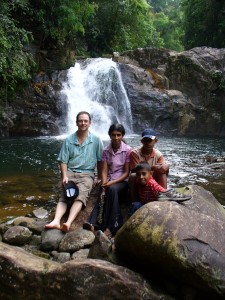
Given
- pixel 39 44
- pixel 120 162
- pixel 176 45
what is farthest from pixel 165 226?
pixel 176 45

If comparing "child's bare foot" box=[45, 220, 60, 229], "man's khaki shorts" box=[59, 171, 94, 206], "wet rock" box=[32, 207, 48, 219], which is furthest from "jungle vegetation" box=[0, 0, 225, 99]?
"child's bare foot" box=[45, 220, 60, 229]

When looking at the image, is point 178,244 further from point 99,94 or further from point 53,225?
point 99,94

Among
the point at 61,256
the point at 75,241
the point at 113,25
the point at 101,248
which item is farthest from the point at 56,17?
the point at 101,248

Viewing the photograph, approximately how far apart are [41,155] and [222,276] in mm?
8771

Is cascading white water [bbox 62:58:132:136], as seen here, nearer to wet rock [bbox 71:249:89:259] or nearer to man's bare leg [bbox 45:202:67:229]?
man's bare leg [bbox 45:202:67:229]

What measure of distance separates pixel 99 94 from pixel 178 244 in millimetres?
16142

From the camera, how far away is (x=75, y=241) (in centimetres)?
391

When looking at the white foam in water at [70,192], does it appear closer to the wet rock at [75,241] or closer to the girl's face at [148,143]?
the wet rock at [75,241]

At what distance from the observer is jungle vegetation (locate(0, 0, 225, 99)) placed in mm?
12172

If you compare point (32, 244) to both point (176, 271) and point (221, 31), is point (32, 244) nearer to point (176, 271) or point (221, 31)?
point (176, 271)

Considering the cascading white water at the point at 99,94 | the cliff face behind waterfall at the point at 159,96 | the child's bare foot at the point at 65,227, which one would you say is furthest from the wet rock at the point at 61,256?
the cascading white water at the point at 99,94

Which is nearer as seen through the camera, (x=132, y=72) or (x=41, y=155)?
(x=41, y=155)

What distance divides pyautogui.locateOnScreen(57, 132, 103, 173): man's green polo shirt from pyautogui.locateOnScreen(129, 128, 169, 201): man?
62 cm

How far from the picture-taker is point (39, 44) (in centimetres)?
1728
